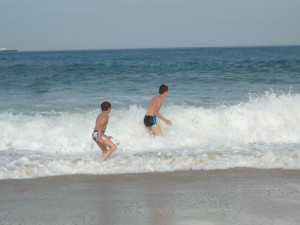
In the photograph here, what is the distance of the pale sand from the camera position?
5.12m

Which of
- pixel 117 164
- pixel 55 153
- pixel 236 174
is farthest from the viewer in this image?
pixel 55 153

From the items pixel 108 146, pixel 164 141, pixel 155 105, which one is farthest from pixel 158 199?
pixel 155 105

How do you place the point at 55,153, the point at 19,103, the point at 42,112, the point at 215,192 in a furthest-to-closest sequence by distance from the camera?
the point at 19,103
the point at 42,112
the point at 55,153
the point at 215,192

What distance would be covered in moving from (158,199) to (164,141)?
3724 mm

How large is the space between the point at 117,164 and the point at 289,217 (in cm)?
329

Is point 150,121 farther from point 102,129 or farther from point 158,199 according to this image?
point 158,199

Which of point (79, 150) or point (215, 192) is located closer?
point (215, 192)

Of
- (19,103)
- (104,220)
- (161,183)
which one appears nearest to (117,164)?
(161,183)

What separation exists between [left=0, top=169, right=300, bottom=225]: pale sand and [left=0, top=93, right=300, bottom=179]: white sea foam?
49 cm

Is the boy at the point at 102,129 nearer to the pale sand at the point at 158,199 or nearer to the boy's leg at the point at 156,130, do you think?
the pale sand at the point at 158,199

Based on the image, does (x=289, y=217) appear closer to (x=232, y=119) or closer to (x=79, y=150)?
(x=79, y=150)

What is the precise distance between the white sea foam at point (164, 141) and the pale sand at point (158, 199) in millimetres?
485

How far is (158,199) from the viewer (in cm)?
581

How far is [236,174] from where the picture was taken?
280 inches
